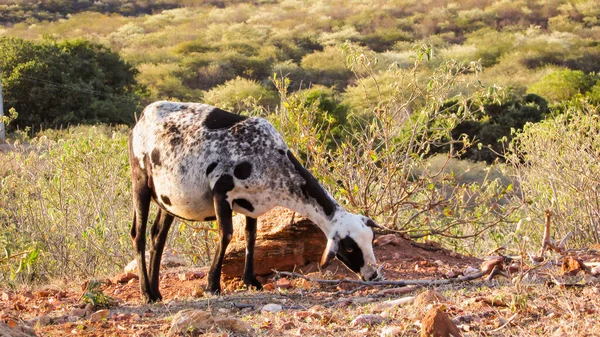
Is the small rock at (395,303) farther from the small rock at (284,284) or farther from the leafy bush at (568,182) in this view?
the leafy bush at (568,182)

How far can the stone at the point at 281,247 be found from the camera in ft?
23.7

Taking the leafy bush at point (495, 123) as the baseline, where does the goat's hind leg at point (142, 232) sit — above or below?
above

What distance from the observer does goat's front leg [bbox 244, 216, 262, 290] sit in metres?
6.84

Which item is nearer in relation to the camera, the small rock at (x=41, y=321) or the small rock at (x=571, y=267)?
the small rock at (x=41, y=321)

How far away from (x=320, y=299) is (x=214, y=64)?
36417mm

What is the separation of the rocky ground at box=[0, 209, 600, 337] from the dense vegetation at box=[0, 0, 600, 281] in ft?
1.67

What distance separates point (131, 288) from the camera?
727 cm

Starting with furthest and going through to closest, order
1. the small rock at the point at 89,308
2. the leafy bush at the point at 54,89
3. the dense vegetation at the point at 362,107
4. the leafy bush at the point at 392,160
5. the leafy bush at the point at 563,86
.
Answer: the leafy bush at the point at 563,86 → the leafy bush at the point at 54,89 → the dense vegetation at the point at 362,107 → the leafy bush at the point at 392,160 → the small rock at the point at 89,308

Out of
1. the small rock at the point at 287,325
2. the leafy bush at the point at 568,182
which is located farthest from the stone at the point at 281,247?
the leafy bush at the point at 568,182

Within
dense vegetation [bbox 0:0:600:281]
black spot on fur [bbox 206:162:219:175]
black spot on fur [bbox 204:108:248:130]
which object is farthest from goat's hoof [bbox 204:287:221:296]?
dense vegetation [bbox 0:0:600:281]

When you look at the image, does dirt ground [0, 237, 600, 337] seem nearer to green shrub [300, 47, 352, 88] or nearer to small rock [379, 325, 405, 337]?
small rock [379, 325, 405, 337]

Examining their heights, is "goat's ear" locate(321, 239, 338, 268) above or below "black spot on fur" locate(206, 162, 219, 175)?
below

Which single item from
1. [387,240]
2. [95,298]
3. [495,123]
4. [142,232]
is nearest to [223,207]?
[142,232]

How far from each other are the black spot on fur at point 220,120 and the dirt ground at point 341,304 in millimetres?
1341
